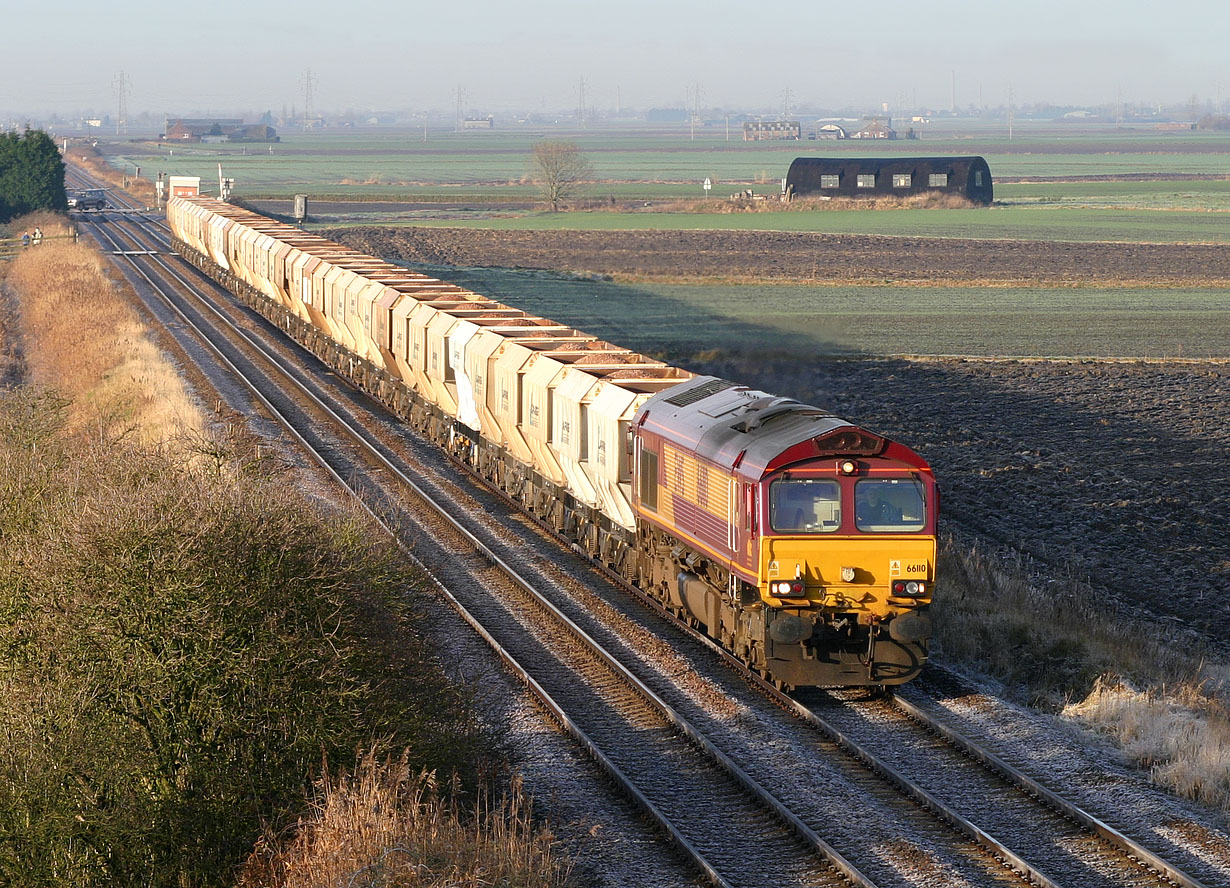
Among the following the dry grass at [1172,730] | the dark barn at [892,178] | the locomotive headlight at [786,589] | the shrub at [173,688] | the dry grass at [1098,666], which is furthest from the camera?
the dark barn at [892,178]

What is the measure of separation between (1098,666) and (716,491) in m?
5.83

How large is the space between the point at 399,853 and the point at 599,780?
494 cm

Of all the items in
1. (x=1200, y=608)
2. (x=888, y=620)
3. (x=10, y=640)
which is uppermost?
(x=10, y=640)

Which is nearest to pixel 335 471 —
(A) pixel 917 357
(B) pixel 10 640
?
(B) pixel 10 640

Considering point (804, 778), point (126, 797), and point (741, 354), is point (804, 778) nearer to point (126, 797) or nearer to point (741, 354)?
point (126, 797)

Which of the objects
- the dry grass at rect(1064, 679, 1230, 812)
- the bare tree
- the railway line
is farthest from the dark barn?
the dry grass at rect(1064, 679, 1230, 812)

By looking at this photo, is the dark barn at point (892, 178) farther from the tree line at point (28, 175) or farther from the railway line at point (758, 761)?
the railway line at point (758, 761)

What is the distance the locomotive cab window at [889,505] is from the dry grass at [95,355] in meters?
12.4

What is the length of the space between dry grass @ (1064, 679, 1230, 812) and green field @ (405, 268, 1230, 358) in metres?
29.4

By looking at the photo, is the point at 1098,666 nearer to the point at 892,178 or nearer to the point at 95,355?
the point at 95,355

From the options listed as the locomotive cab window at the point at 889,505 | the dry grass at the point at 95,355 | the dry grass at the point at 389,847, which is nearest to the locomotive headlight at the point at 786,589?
the locomotive cab window at the point at 889,505

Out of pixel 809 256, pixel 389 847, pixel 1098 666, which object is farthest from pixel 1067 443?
pixel 809 256

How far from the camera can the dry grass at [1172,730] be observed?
15414 mm

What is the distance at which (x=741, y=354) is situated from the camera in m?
46.3
